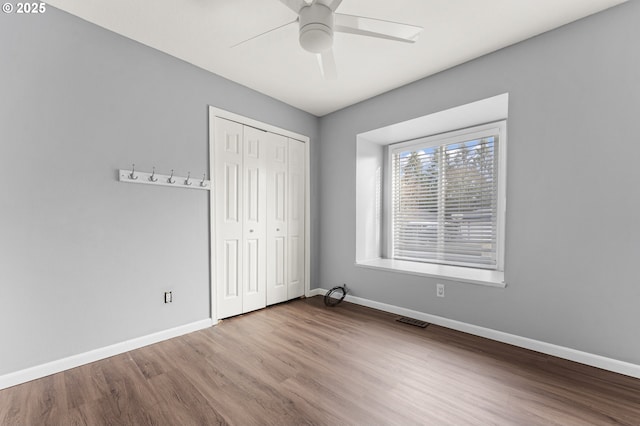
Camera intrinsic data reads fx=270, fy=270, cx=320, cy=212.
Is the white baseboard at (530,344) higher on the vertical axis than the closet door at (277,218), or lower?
lower

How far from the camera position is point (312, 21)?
160cm

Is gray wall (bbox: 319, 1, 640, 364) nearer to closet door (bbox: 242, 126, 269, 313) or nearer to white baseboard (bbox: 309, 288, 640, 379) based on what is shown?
white baseboard (bbox: 309, 288, 640, 379)

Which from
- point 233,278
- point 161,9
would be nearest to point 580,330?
point 233,278

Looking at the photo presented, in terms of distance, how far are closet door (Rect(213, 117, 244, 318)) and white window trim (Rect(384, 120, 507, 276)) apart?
2099mm

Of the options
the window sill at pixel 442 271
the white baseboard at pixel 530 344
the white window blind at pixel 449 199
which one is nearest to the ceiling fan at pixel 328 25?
the white window blind at pixel 449 199

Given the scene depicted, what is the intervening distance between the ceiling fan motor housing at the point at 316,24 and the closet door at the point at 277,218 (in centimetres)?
183

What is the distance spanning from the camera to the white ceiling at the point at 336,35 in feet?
6.31

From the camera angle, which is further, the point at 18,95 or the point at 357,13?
the point at 357,13

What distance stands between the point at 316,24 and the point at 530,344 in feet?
9.49

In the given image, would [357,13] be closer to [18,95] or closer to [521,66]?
[521,66]

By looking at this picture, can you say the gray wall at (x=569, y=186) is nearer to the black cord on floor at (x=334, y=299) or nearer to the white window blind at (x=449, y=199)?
the white window blind at (x=449, y=199)

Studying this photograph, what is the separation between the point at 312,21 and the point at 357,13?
63cm

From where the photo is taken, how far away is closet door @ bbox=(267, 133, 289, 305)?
A: 340cm

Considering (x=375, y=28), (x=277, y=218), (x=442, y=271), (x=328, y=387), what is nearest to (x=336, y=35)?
(x=375, y=28)
